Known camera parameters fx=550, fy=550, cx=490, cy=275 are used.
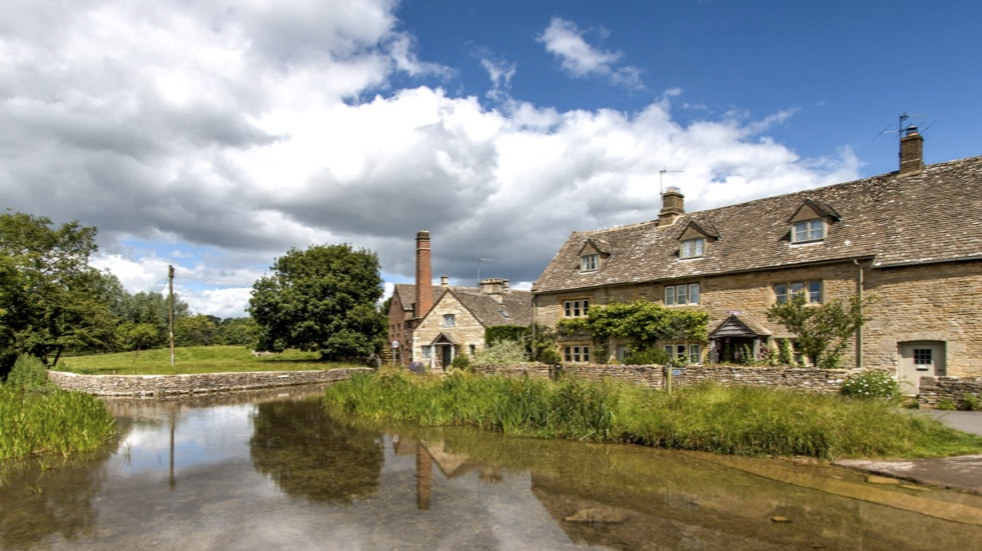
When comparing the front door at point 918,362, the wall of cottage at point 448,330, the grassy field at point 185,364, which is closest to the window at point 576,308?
the wall of cottage at point 448,330

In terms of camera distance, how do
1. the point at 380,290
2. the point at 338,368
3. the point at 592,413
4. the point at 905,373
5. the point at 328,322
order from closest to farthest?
1. the point at 592,413
2. the point at 905,373
3. the point at 338,368
4. the point at 328,322
5. the point at 380,290

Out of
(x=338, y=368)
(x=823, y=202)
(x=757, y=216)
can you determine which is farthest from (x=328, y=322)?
(x=823, y=202)

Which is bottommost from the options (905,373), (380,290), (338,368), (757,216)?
(338,368)

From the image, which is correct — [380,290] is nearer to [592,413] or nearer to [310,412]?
[310,412]

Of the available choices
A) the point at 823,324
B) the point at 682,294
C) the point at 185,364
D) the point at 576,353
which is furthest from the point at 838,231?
the point at 185,364

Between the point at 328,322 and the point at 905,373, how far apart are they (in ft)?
128

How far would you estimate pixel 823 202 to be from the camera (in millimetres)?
25375

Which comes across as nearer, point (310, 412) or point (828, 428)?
point (828, 428)

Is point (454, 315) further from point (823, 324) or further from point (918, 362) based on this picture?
point (918, 362)

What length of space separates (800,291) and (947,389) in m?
7.28

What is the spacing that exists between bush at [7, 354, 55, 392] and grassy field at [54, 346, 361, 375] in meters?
4.08

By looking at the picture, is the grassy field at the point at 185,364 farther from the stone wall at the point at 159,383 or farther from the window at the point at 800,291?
the window at the point at 800,291

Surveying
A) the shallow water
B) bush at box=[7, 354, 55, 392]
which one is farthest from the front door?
bush at box=[7, 354, 55, 392]

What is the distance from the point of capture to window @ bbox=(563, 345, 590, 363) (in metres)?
30.5
